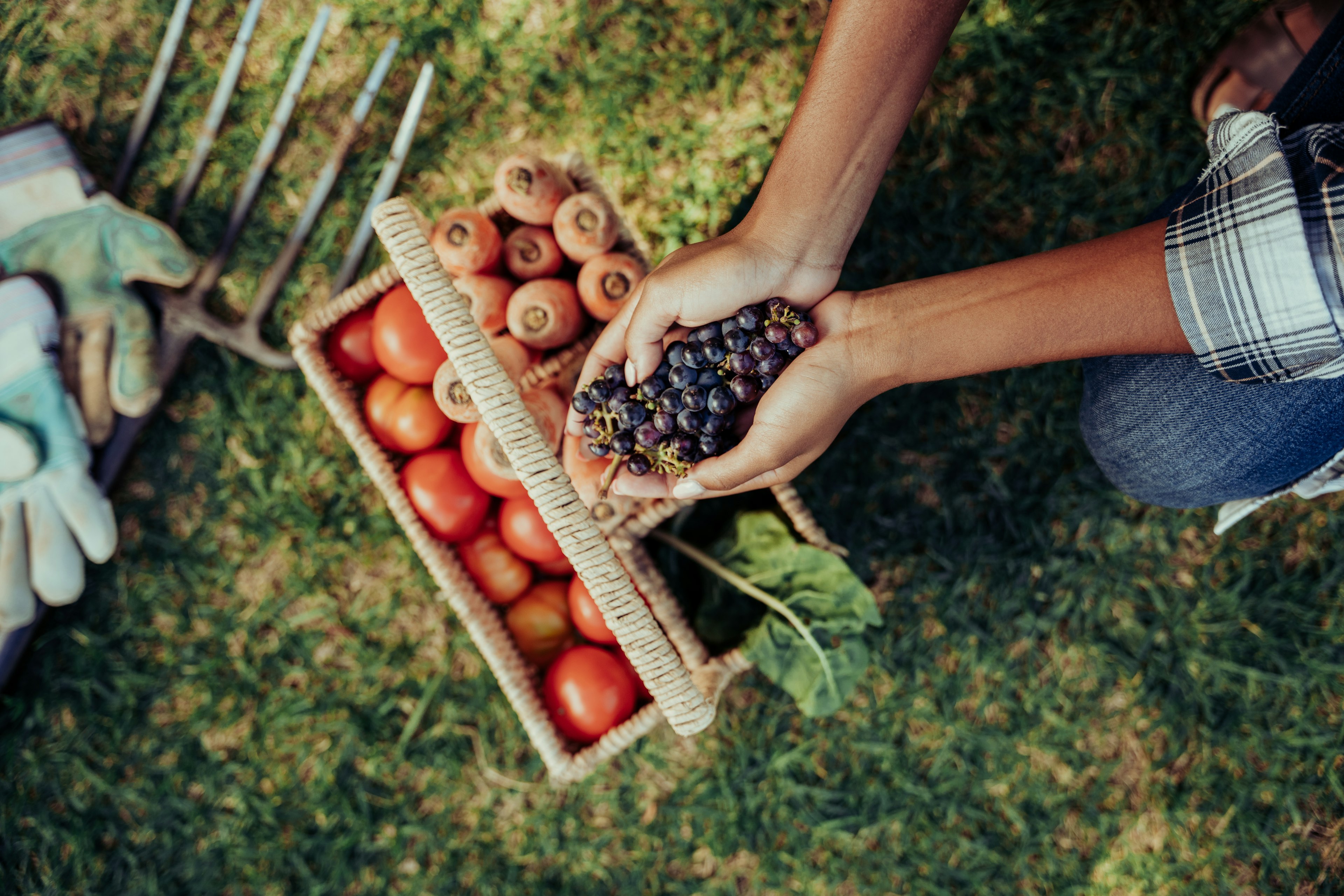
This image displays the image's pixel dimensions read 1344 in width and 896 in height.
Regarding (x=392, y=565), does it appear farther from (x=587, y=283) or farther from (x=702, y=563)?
(x=587, y=283)

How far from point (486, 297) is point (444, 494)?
0.56 meters

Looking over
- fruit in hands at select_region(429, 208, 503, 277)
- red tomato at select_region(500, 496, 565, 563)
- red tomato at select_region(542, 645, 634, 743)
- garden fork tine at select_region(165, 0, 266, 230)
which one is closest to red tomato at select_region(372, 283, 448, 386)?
fruit in hands at select_region(429, 208, 503, 277)

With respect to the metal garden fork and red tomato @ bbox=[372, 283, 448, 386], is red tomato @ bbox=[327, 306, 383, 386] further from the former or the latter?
the metal garden fork

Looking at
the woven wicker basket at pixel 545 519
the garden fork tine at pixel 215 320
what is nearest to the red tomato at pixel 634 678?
the woven wicker basket at pixel 545 519

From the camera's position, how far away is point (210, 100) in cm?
265

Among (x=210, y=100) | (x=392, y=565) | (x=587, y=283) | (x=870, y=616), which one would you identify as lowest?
(x=392, y=565)

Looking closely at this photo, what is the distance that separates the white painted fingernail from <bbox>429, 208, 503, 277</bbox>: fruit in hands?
87 centimetres

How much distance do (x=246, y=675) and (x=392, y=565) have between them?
61cm

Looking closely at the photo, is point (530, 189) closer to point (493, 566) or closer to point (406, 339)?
point (406, 339)

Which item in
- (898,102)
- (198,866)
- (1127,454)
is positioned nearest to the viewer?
(898,102)

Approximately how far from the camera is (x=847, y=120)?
5.29 ft

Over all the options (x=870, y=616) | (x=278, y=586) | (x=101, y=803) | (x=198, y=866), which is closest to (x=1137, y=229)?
(x=870, y=616)

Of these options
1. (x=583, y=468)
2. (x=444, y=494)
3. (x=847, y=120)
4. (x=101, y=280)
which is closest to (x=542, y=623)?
(x=444, y=494)

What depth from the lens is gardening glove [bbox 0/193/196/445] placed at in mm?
2348
